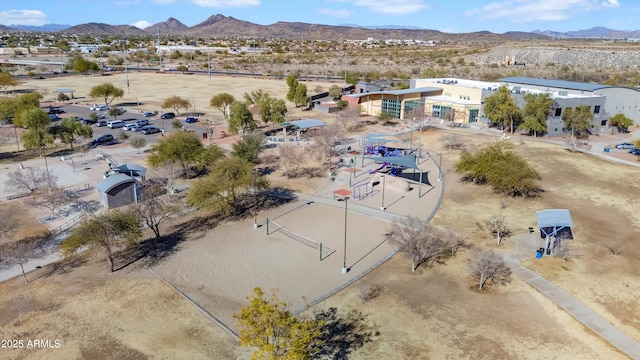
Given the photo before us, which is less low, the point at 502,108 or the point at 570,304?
the point at 502,108

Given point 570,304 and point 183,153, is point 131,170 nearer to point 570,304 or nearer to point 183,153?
point 183,153

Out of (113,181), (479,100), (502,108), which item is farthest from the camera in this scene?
(479,100)

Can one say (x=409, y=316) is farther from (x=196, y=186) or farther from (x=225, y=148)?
(x=225, y=148)

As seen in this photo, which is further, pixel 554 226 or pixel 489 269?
pixel 554 226

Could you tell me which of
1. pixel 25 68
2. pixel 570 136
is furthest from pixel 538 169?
pixel 25 68

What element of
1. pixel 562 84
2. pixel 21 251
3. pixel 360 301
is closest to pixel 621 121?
pixel 562 84

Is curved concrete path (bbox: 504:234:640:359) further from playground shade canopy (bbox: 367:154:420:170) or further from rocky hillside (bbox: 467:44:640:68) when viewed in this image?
rocky hillside (bbox: 467:44:640:68)

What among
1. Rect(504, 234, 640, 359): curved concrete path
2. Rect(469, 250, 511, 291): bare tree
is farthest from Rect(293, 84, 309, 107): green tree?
Rect(469, 250, 511, 291): bare tree
